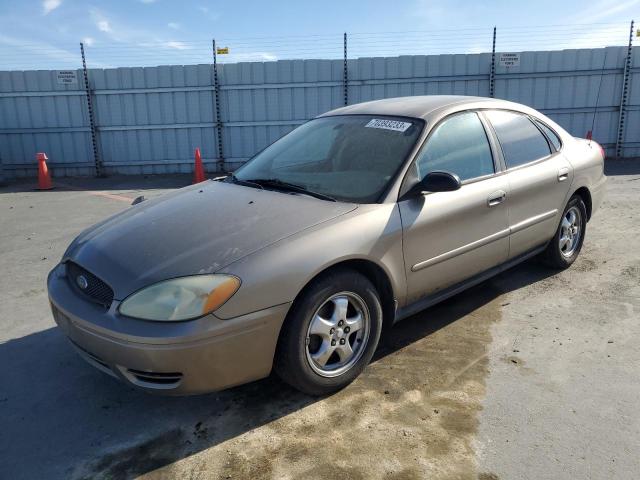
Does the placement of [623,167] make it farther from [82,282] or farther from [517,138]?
[82,282]

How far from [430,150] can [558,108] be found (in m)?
10.7

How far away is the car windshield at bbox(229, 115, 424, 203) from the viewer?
323cm

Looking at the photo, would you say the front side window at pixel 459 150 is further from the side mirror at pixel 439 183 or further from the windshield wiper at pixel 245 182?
the windshield wiper at pixel 245 182

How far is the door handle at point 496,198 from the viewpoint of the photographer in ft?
11.8

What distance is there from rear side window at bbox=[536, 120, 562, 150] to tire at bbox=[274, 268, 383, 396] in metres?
2.49

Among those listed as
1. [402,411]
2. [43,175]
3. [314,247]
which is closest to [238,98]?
[43,175]

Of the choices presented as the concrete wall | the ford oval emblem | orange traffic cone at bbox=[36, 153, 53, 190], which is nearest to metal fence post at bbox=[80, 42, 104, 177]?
the concrete wall

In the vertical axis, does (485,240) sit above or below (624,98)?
below

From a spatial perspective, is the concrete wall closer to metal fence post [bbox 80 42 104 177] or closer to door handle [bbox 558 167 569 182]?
metal fence post [bbox 80 42 104 177]

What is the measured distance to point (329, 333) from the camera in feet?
9.16

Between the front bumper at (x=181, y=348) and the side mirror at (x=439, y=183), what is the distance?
1.15 m

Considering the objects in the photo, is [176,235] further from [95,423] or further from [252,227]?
[95,423]

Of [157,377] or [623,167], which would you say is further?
[623,167]

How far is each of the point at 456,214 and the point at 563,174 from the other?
1.57m
